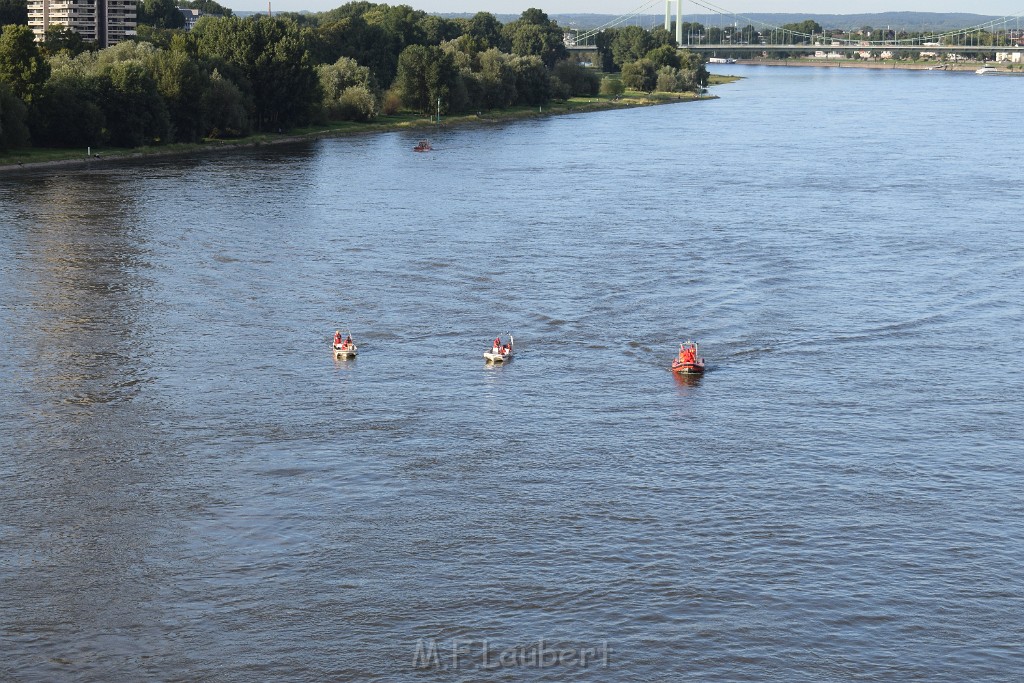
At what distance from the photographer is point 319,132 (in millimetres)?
108375

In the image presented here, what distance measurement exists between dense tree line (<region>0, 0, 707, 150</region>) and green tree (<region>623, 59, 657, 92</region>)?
19546 mm

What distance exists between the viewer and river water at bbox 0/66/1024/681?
75.6 ft

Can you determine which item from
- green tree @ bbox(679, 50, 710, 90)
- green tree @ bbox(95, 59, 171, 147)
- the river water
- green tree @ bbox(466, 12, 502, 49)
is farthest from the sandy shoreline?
green tree @ bbox(466, 12, 502, 49)

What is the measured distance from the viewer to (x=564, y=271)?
5172 cm

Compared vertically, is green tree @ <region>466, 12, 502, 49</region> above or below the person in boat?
above

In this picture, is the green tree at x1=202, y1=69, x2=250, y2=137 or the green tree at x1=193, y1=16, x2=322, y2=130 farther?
the green tree at x1=193, y1=16, x2=322, y2=130

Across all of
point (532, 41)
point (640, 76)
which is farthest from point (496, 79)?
point (532, 41)

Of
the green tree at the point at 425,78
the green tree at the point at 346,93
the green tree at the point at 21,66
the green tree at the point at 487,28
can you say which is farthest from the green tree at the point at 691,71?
the green tree at the point at 21,66

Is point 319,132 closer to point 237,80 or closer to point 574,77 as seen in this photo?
point 237,80

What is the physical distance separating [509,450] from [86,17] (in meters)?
154

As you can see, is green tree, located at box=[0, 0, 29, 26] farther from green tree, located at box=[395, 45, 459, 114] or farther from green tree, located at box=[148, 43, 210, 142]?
green tree, located at box=[148, 43, 210, 142]

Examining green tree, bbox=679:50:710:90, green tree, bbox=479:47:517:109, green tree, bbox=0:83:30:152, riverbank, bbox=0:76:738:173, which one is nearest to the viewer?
green tree, bbox=0:83:30:152

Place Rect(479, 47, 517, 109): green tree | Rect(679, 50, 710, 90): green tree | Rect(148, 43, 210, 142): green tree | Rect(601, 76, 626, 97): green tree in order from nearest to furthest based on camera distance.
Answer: Rect(148, 43, 210, 142): green tree < Rect(479, 47, 517, 109): green tree < Rect(601, 76, 626, 97): green tree < Rect(679, 50, 710, 90): green tree

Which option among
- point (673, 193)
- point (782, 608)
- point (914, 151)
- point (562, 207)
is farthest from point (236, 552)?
point (914, 151)
